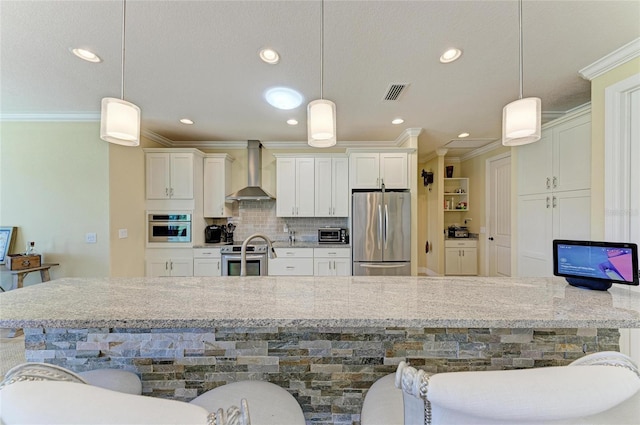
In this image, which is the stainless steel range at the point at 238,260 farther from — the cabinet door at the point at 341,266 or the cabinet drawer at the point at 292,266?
the cabinet door at the point at 341,266

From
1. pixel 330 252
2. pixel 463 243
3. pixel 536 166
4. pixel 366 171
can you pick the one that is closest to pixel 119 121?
pixel 330 252

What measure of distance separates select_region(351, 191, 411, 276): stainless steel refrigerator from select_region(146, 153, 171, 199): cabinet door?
289 cm

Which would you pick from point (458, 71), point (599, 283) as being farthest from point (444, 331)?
point (458, 71)

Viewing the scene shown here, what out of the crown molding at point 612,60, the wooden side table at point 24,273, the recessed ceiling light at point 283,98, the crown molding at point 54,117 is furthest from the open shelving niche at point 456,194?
the wooden side table at point 24,273

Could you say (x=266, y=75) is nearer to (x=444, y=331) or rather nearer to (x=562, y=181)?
(x=444, y=331)

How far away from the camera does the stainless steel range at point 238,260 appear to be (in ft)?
12.0

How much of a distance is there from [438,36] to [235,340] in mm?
2226

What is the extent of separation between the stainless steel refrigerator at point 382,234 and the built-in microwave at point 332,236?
55 centimetres

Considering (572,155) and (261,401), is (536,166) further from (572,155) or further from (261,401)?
(261,401)

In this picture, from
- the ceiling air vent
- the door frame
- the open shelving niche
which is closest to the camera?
the ceiling air vent

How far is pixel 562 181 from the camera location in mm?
2672

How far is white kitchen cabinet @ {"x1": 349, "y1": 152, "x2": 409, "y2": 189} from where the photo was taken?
373 centimetres

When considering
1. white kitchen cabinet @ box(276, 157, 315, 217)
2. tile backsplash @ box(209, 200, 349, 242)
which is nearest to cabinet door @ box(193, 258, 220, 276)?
tile backsplash @ box(209, 200, 349, 242)

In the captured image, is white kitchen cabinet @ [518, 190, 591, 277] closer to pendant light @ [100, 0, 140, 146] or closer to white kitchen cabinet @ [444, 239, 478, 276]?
white kitchen cabinet @ [444, 239, 478, 276]
